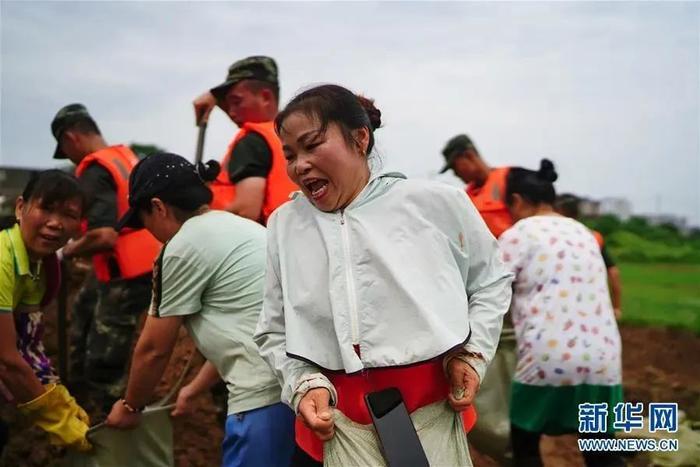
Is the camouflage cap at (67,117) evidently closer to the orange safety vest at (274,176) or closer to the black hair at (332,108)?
the orange safety vest at (274,176)

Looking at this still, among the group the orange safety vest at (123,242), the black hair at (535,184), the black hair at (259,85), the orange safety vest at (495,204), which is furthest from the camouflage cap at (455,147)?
the orange safety vest at (123,242)

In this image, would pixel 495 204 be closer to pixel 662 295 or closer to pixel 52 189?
pixel 52 189

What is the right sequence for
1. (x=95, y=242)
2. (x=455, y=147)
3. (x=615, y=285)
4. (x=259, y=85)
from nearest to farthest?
1. (x=259, y=85)
2. (x=95, y=242)
3. (x=455, y=147)
4. (x=615, y=285)

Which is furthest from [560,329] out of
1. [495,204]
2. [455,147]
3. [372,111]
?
[455,147]

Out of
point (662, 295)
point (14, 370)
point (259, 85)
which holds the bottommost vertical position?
point (662, 295)

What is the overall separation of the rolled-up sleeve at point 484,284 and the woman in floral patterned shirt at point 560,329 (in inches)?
54.5

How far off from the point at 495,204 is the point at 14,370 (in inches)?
111

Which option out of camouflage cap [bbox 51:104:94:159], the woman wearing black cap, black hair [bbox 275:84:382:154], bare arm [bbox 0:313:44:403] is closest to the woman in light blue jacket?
black hair [bbox 275:84:382:154]

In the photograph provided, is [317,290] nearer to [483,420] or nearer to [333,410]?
[333,410]

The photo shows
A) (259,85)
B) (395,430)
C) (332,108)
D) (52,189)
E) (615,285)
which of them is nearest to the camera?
(395,430)

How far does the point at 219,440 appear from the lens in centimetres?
411

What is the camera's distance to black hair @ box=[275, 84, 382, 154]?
172 centimetres

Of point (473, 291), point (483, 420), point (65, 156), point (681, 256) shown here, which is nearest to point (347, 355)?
point (473, 291)

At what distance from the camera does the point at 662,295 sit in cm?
881
